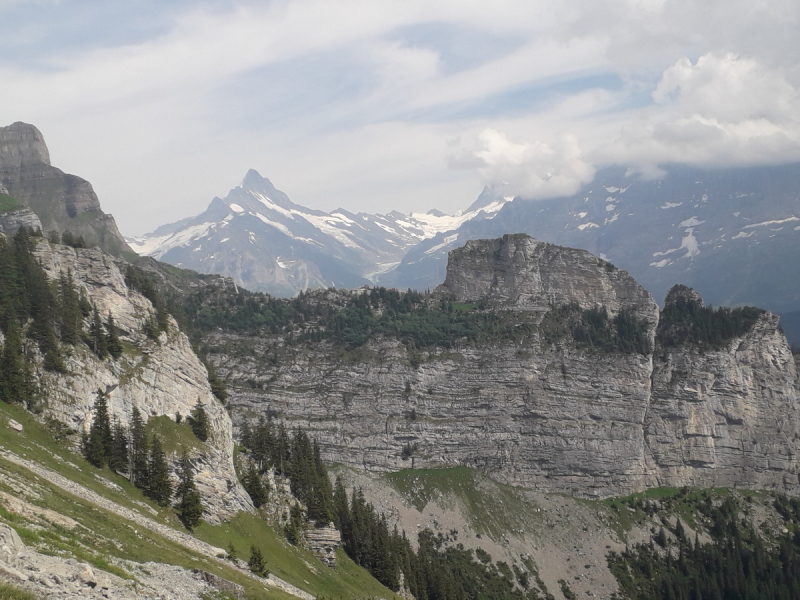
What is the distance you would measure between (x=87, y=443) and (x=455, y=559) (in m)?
121

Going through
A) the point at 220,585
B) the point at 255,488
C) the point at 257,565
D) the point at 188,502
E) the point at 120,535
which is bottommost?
the point at 257,565

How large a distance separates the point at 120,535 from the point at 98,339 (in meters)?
50.4

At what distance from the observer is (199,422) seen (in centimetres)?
10869

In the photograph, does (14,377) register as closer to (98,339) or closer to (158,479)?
(98,339)

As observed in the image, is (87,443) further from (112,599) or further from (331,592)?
(112,599)

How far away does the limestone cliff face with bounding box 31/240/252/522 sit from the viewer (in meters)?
92.7

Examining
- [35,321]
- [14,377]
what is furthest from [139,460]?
[35,321]

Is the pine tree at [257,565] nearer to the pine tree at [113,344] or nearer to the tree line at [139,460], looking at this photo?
the tree line at [139,460]

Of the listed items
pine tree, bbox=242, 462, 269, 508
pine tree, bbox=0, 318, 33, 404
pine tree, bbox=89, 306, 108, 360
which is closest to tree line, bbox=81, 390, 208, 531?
pine tree, bbox=89, 306, 108, 360

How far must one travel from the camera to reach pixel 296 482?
12938 cm

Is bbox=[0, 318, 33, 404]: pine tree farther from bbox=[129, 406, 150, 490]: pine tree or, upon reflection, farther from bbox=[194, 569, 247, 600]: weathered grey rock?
bbox=[194, 569, 247, 600]: weathered grey rock

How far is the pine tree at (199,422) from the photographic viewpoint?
106812 millimetres

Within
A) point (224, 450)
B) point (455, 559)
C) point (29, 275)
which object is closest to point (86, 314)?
point (29, 275)

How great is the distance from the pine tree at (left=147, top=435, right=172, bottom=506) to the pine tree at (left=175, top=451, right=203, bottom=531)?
5.15 feet
